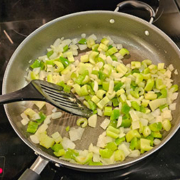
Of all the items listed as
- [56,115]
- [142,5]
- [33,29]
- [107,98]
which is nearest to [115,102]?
[107,98]

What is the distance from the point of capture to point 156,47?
1.26m

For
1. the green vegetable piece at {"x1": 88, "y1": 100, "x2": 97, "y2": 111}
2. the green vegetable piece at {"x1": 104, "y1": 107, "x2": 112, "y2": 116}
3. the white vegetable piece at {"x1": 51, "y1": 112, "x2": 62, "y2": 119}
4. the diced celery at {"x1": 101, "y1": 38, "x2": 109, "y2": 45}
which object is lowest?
the white vegetable piece at {"x1": 51, "y1": 112, "x2": 62, "y2": 119}

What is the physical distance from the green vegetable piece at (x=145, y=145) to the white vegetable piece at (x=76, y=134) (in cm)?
24

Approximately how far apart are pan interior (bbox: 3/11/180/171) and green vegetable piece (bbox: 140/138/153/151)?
206 mm

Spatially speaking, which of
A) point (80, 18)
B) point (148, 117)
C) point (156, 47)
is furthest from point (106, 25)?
point (148, 117)

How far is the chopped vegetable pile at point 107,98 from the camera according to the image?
3.24 ft

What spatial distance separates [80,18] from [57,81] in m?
0.35

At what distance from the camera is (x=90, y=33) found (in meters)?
1.36

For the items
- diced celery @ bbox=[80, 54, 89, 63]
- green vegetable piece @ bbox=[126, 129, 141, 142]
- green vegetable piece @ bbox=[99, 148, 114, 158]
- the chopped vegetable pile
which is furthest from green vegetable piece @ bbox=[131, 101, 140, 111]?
diced celery @ bbox=[80, 54, 89, 63]

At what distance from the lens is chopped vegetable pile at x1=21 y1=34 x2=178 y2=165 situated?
38.9 inches

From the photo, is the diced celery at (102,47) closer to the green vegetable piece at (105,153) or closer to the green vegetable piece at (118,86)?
the green vegetable piece at (118,86)

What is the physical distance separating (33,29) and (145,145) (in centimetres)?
83

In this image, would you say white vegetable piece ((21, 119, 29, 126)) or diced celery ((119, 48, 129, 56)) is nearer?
white vegetable piece ((21, 119, 29, 126))

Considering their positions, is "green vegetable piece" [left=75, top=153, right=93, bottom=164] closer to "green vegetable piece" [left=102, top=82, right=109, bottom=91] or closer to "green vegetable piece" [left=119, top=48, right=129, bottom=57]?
"green vegetable piece" [left=102, top=82, right=109, bottom=91]
